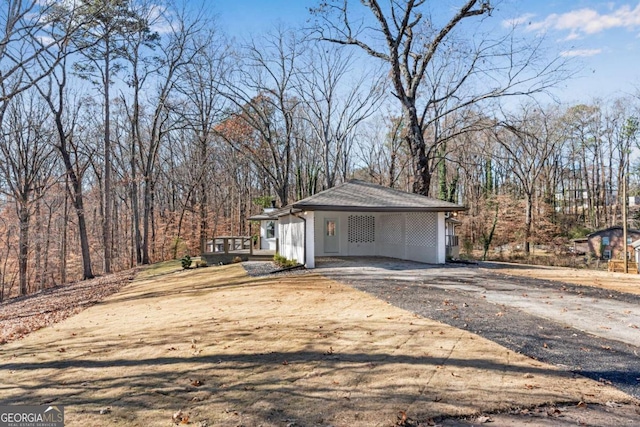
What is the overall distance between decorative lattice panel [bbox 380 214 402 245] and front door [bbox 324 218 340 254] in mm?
2063

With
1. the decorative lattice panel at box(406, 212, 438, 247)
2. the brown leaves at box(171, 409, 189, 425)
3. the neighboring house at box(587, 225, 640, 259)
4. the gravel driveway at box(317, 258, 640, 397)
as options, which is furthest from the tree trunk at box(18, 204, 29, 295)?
the neighboring house at box(587, 225, 640, 259)

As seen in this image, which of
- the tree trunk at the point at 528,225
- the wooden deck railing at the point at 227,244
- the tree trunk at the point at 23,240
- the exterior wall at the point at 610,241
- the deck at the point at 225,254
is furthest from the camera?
the tree trunk at the point at 528,225

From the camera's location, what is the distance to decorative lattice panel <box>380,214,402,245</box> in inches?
625

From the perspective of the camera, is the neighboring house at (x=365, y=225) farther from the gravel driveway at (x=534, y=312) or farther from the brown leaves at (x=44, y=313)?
the brown leaves at (x=44, y=313)

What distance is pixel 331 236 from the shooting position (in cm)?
1645

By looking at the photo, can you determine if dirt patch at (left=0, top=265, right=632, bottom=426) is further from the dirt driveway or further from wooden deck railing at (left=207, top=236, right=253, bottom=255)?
wooden deck railing at (left=207, top=236, right=253, bottom=255)

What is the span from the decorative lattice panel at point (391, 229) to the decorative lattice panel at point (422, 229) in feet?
1.87

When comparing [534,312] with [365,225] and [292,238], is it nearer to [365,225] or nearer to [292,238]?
[292,238]

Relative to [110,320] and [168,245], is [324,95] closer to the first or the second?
[168,245]

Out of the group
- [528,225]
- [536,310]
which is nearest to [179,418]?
[536,310]

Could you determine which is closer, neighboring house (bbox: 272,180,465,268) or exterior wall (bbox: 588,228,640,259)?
neighboring house (bbox: 272,180,465,268)

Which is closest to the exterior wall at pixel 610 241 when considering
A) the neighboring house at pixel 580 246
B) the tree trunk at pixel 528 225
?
the neighboring house at pixel 580 246

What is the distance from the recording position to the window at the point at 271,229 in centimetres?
2165

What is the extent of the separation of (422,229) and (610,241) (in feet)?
69.7
